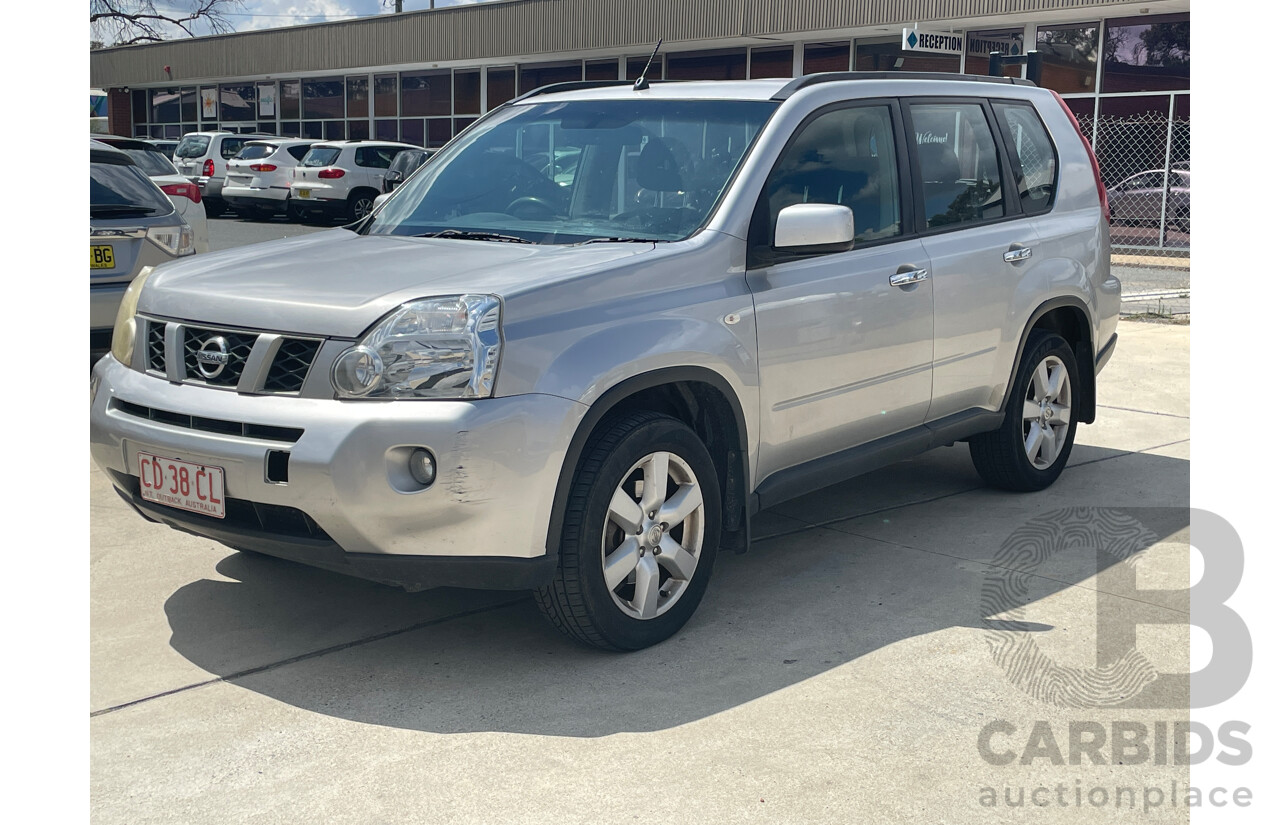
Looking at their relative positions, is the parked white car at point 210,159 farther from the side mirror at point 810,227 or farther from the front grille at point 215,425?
the side mirror at point 810,227

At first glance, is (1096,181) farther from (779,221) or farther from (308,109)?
(308,109)

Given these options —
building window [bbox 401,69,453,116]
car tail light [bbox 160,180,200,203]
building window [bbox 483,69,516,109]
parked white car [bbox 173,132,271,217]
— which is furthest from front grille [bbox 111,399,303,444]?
building window [bbox 401,69,453,116]

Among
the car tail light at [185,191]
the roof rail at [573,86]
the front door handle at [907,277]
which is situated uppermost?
the roof rail at [573,86]

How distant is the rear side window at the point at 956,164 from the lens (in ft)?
17.3

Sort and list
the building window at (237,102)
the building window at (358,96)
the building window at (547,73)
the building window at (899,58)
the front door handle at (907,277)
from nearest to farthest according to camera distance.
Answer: the front door handle at (907,277)
the building window at (899,58)
the building window at (547,73)
the building window at (358,96)
the building window at (237,102)

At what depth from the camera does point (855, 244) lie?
486cm

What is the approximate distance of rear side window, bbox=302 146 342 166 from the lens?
2466 centimetres

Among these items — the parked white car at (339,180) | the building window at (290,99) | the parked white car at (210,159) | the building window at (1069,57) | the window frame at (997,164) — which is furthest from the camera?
the building window at (290,99)

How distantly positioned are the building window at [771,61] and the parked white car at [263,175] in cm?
938

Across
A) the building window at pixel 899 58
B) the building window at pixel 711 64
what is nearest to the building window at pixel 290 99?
the building window at pixel 711 64

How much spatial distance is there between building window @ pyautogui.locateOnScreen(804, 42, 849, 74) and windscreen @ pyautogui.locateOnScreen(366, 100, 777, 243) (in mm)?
20816

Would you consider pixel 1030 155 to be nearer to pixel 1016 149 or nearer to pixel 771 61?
pixel 1016 149

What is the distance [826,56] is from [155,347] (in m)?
23.1

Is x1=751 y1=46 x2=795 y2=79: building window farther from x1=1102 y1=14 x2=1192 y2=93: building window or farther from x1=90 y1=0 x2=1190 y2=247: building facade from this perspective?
x1=1102 y1=14 x2=1192 y2=93: building window
